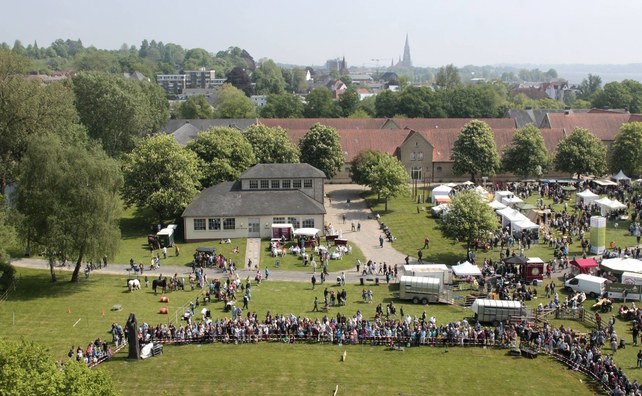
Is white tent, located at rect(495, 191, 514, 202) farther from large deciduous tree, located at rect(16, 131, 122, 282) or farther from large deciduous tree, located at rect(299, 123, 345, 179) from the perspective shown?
large deciduous tree, located at rect(16, 131, 122, 282)

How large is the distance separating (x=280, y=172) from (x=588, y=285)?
30757mm

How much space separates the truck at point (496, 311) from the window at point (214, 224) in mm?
27390

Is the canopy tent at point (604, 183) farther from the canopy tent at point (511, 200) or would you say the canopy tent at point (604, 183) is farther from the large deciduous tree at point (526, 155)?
the canopy tent at point (511, 200)

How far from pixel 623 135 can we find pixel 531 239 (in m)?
32.9

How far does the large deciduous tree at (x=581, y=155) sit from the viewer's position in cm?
8144

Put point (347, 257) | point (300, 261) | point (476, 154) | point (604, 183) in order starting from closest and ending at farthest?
point (300, 261)
point (347, 257)
point (604, 183)
point (476, 154)

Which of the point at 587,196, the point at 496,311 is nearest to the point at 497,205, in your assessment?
the point at 587,196

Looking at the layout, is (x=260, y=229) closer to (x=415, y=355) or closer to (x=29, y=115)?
(x=29, y=115)

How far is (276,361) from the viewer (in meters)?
35.7

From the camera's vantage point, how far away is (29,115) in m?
59.6

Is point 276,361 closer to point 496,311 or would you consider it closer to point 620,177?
point 496,311

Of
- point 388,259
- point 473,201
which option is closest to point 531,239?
point 473,201

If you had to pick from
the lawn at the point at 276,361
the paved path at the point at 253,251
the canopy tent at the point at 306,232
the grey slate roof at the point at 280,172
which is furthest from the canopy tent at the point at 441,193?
the lawn at the point at 276,361

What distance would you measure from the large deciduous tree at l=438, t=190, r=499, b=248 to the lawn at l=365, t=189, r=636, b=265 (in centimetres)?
233
